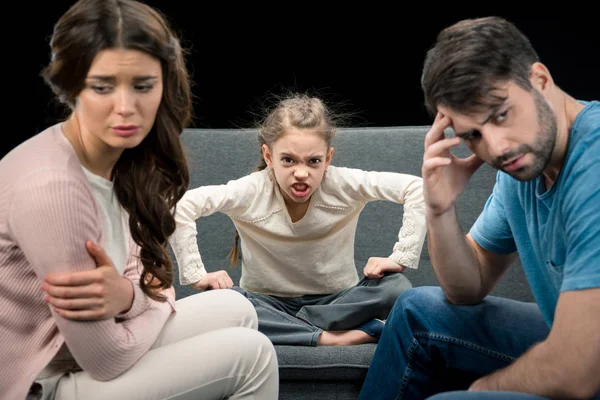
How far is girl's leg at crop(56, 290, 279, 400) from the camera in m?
1.67

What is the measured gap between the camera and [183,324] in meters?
1.94

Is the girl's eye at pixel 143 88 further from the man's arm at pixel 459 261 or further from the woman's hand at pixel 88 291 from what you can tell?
the man's arm at pixel 459 261

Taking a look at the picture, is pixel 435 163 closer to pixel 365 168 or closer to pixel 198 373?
pixel 198 373

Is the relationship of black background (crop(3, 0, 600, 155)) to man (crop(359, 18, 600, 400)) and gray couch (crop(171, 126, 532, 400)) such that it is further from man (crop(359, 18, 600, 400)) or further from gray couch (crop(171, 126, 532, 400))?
man (crop(359, 18, 600, 400))

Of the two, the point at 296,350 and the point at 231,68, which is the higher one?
the point at 231,68

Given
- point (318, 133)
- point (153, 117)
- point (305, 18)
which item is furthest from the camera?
point (305, 18)

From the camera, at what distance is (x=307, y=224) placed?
8.95ft

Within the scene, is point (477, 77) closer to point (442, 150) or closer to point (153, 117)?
point (442, 150)

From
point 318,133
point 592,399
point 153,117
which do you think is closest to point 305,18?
point 318,133

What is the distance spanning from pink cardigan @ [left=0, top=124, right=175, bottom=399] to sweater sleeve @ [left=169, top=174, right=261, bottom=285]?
0.90 meters

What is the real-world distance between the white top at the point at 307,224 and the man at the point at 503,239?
2.26ft

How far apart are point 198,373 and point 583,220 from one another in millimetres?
816

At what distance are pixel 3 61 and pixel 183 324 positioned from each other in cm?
192

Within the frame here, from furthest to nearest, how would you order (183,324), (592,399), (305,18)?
(305,18) < (183,324) < (592,399)
